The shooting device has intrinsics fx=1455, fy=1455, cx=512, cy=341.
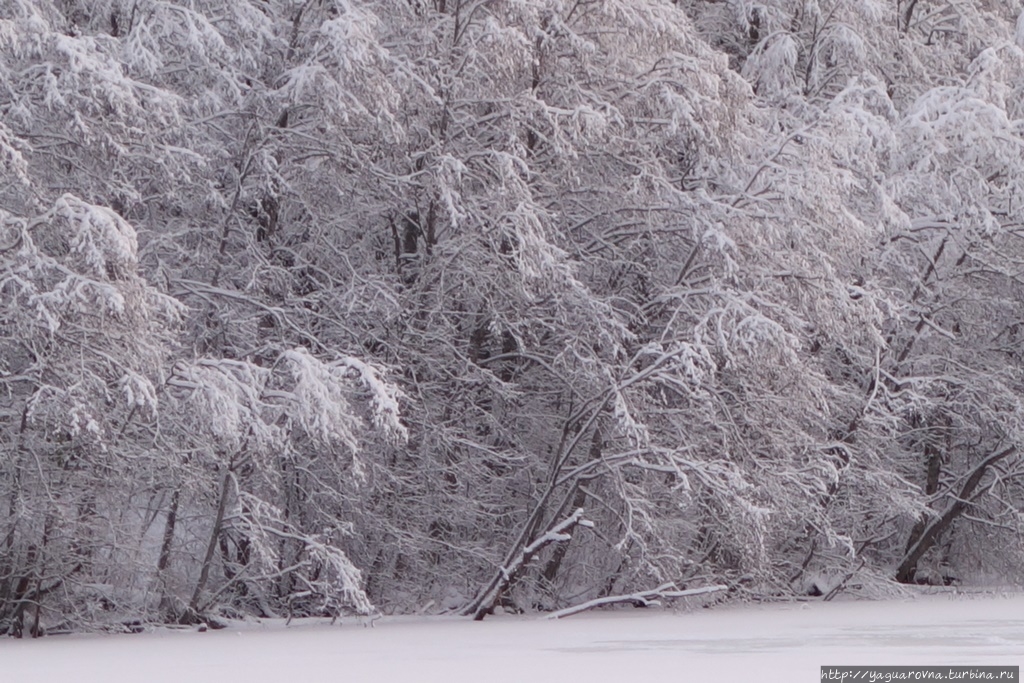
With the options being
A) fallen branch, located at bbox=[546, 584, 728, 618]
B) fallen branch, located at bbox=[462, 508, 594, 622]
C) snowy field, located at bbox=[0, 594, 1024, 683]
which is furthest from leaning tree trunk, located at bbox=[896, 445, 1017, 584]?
fallen branch, located at bbox=[462, 508, 594, 622]

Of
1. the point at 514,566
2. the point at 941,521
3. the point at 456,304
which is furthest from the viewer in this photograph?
the point at 941,521

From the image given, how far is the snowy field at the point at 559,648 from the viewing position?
8016 millimetres

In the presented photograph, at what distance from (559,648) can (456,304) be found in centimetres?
468

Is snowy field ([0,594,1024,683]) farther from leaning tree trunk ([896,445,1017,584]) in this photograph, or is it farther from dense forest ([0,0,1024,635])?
leaning tree trunk ([896,445,1017,584])

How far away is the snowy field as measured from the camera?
802cm

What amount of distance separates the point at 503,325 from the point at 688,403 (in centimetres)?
180

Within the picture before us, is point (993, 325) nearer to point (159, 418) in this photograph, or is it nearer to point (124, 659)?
point (159, 418)

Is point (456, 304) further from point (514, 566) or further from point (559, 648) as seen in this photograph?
point (559, 648)

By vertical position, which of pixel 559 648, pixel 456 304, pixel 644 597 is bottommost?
pixel 644 597

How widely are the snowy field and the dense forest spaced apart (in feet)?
2.03

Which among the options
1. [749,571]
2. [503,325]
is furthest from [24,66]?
[749,571]

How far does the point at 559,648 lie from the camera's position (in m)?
9.55

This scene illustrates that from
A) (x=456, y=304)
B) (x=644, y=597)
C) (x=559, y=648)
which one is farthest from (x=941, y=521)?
(x=559, y=648)

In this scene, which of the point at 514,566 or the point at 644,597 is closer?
the point at 514,566
